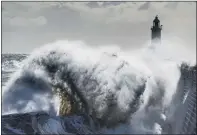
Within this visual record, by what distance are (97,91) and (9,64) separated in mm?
2102

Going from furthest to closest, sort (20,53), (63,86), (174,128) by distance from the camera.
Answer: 1. (63,86)
2. (20,53)
3. (174,128)

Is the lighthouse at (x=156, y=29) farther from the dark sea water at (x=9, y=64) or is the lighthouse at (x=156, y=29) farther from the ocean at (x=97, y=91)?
the dark sea water at (x=9, y=64)

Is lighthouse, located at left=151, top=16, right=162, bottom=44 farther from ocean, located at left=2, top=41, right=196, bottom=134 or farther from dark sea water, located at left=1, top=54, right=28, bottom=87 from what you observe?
dark sea water, located at left=1, top=54, right=28, bottom=87

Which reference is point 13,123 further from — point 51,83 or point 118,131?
point 118,131

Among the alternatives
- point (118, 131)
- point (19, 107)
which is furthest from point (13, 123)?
point (118, 131)

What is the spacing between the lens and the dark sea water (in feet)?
23.8

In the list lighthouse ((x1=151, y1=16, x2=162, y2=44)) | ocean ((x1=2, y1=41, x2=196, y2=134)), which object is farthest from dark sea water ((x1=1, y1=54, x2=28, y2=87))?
lighthouse ((x1=151, y1=16, x2=162, y2=44))

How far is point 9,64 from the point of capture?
7.46 m

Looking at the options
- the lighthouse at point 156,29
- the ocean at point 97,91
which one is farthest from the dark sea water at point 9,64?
the lighthouse at point 156,29

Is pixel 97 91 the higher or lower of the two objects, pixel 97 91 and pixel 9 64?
the lower

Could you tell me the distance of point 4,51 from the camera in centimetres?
714

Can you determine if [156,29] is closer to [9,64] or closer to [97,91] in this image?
[97,91]

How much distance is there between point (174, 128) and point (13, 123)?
3.59 m

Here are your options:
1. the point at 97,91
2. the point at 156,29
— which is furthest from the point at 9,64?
the point at 156,29
